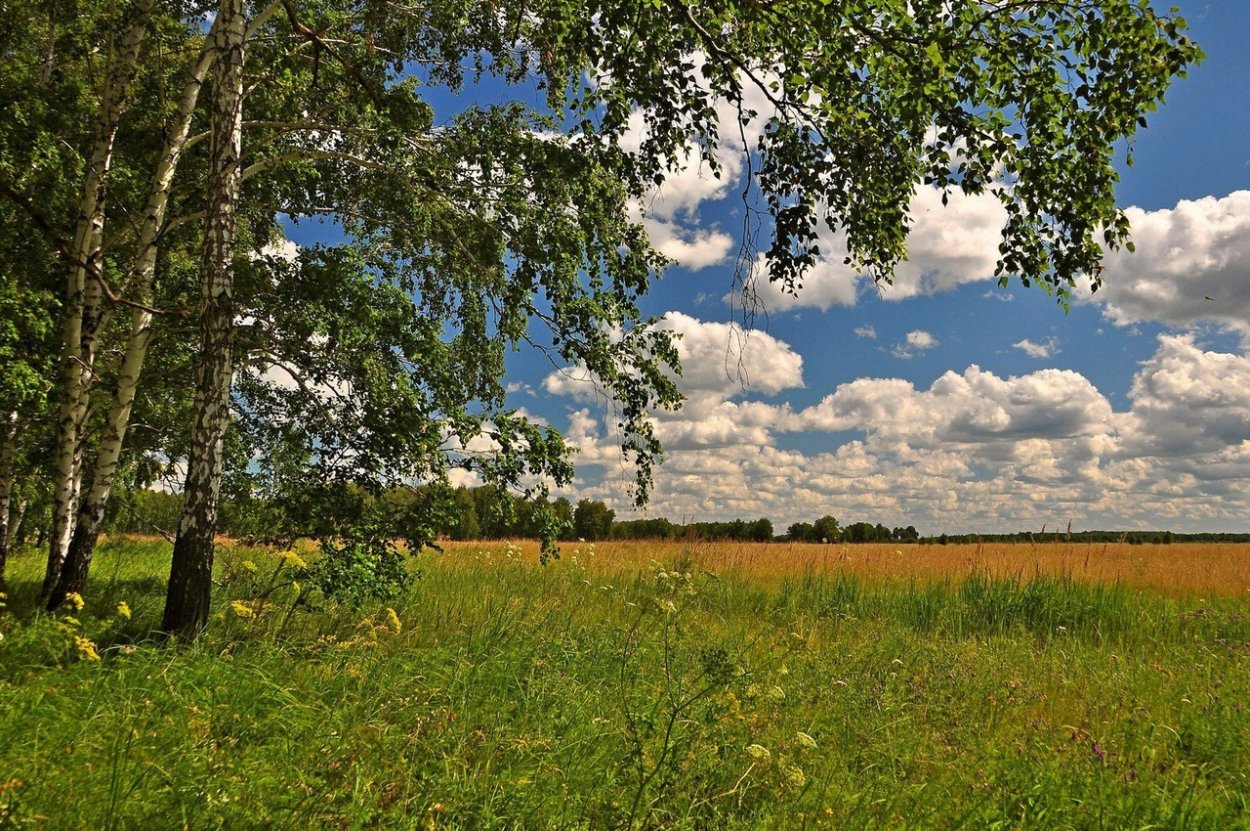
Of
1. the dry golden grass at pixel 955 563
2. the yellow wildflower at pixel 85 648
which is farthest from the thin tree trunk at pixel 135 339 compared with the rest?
the dry golden grass at pixel 955 563

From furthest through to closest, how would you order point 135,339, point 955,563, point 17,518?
point 17,518 < point 955,563 < point 135,339

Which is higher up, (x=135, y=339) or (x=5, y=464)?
(x=135, y=339)

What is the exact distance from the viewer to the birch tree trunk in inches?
267

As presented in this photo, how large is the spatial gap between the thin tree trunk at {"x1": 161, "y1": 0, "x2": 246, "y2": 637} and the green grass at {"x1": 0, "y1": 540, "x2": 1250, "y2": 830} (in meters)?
0.42

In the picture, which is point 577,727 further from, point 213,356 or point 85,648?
point 213,356

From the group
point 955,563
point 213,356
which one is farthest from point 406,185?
point 955,563

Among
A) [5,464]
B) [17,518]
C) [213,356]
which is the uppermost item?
[213,356]

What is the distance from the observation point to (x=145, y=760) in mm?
2973

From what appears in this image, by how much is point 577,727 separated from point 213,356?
12.9 ft

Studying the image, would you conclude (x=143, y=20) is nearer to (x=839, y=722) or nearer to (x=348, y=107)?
(x=348, y=107)

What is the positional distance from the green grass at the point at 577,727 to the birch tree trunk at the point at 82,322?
Result: 97cm

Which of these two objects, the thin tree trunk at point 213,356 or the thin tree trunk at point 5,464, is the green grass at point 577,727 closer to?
the thin tree trunk at point 213,356

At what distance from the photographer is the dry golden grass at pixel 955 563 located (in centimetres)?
1126

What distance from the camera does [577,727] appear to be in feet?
13.3
